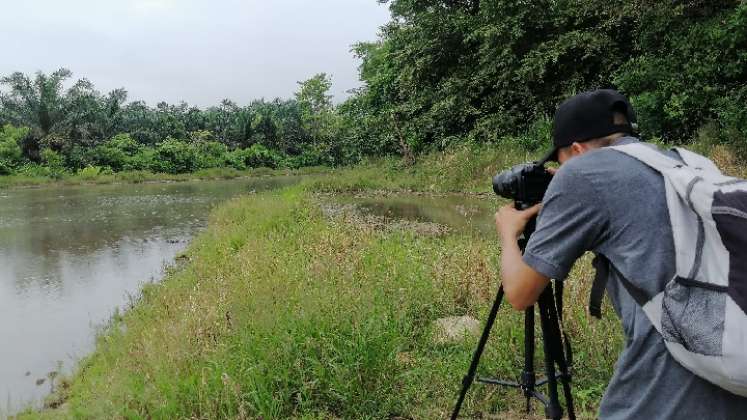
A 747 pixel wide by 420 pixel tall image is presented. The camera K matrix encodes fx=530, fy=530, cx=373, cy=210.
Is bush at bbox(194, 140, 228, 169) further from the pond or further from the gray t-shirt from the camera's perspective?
the gray t-shirt

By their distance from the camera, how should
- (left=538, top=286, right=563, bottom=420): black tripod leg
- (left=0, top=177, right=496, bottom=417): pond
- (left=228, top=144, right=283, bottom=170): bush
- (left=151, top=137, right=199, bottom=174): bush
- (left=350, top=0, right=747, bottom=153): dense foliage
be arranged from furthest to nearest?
(left=228, top=144, right=283, bottom=170): bush < (left=151, top=137, right=199, bottom=174): bush < (left=350, top=0, right=747, bottom=153): dense foliage < (left=0, top=177, right=496, bottom=417): pond < (left=538, top=286, right=563, bottom=420): black tripod leg

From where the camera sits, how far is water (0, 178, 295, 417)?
18.1 ft

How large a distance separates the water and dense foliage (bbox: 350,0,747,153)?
867cm

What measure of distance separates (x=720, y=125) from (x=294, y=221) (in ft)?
27.2

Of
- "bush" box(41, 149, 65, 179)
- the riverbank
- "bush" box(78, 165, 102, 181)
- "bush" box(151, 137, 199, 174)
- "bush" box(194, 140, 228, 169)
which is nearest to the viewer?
the riverbank

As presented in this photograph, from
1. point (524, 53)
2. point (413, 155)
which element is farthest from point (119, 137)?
point (524, 53)

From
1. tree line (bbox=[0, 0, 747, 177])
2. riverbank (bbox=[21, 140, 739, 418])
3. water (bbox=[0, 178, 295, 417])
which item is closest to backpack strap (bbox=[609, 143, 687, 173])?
riverbank (bbox=[21, 140, 739, 418])

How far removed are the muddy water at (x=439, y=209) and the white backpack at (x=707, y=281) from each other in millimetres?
6643

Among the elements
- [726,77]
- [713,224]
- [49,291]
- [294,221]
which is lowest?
[49,291]

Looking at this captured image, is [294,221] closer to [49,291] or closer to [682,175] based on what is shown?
[49,291]

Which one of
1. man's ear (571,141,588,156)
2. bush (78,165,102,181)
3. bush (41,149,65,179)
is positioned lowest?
bush (78,165,102,181)

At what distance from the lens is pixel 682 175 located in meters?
1.07

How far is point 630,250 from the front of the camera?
3.70ft

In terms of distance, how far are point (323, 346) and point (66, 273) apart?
7962mm
